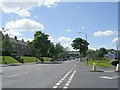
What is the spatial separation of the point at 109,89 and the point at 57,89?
8.37 feet

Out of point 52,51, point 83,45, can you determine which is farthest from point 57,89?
point 83,45

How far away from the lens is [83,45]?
598 feet

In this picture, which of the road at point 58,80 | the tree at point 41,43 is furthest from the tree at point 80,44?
the road at point 58,80

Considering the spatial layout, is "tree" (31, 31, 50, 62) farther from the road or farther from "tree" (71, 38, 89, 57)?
the road

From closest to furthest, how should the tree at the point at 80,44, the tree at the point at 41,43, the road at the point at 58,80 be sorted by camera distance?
1. the road at the point at 58,80
2. the tree at the point at 41,43
3. the tree at the point at 80,44

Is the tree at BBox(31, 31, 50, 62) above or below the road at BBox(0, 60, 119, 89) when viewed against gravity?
above

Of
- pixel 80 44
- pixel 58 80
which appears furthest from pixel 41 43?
pixel 58 80

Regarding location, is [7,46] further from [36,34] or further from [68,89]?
[68,89]

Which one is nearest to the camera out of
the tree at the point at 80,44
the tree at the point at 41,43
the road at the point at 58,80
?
the road at the point at 58,80

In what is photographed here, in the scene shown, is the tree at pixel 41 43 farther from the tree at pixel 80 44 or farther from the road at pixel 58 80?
the road at pixel 58 80

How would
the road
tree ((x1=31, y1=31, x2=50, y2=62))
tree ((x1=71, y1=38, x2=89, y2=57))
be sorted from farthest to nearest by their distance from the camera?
tree ((x1=71, y1=38, x2=89, y2=57))
tree ((x1=31, y1=31, x2=50, y2=62))
the road

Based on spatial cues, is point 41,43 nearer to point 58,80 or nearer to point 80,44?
point 80,44

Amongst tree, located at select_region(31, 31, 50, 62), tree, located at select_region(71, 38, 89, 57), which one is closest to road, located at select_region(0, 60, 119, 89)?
tree, located at select_region(31, 31, 50, 62)

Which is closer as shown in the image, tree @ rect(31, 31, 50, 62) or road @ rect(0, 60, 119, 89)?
road @ rect(0, 60, 119, 89)
